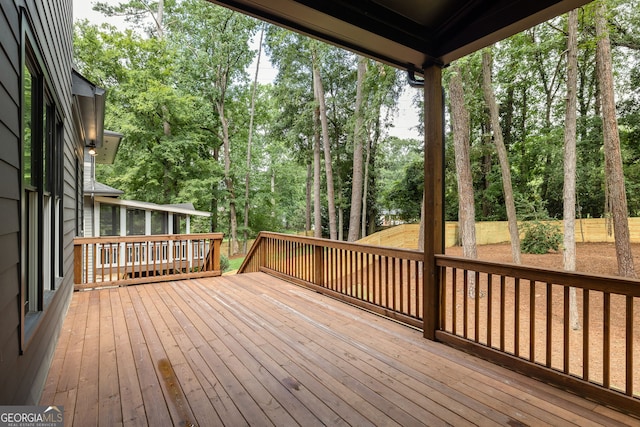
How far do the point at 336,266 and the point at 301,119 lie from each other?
377 inches

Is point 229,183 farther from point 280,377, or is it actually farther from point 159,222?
point 280,377

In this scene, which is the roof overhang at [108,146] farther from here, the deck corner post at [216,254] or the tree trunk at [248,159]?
the tree trunk at [248,159]

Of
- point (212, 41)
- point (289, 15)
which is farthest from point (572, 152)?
point (212, 41)

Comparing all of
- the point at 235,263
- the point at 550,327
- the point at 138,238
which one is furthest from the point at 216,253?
the point at 235,263

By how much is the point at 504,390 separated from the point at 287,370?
1537mm

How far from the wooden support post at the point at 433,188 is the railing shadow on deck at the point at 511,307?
0.17 ft

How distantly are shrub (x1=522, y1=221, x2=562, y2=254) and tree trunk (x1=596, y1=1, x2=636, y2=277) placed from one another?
382 cm

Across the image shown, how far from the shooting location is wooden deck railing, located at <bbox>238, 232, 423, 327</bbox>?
3.63 meters

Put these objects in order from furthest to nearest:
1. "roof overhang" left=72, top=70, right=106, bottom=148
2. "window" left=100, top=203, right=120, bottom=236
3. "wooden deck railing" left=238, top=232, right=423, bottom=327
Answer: "window" left=100, top=203, right=120, bottom=236, "roof overhang" left=72, top=70, right=106, bottom=148, "wooden deck railing" left=238, top=232, right=423, bottom=327

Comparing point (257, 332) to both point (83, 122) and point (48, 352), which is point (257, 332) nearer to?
point (48, 352)

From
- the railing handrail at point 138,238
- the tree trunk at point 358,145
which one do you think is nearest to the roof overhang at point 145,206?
the railing handrail at point 138,238

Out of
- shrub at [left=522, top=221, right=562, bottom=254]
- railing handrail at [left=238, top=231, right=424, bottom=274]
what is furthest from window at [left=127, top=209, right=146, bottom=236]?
shrub at [left=522, top=221, right=562, bottom=254]

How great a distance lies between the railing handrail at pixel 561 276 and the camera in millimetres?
1924

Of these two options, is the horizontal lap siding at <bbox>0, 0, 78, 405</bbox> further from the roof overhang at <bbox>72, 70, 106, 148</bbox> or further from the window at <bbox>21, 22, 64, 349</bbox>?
the roof overhang at <bbox>72, 70, 106, 148</bbox>
